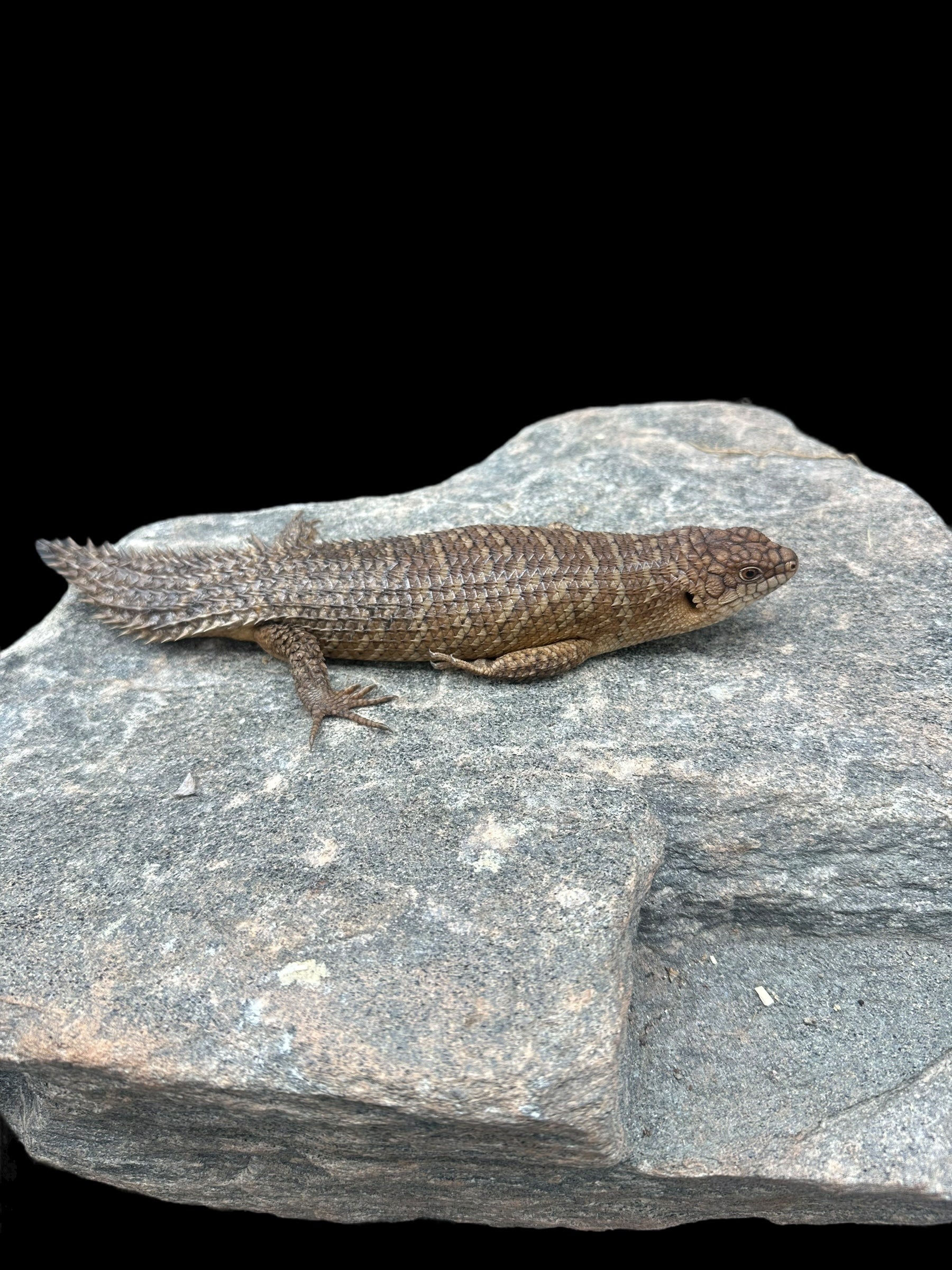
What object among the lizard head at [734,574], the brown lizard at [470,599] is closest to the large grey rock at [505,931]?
the brown lizard at [470,599]

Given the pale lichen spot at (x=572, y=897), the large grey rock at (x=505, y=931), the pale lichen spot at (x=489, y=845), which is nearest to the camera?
the large grey rock at (x=505, y=931)

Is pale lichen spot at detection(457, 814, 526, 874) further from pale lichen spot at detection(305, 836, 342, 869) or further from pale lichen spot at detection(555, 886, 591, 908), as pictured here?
pale lichen spot at detection(305, 836, 342, 869)

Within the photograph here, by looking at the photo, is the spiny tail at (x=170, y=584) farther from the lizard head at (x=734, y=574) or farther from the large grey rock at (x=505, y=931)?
the lizard head at (x=734, y=574)

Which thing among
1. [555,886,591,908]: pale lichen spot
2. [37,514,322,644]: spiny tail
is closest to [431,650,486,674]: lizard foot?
[37,514,322,644]: spiny tail

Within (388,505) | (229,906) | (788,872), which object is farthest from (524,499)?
(229,906)

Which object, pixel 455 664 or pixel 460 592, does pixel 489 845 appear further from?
pixel 460 592

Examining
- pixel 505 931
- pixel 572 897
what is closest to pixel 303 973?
pixel 505 931
